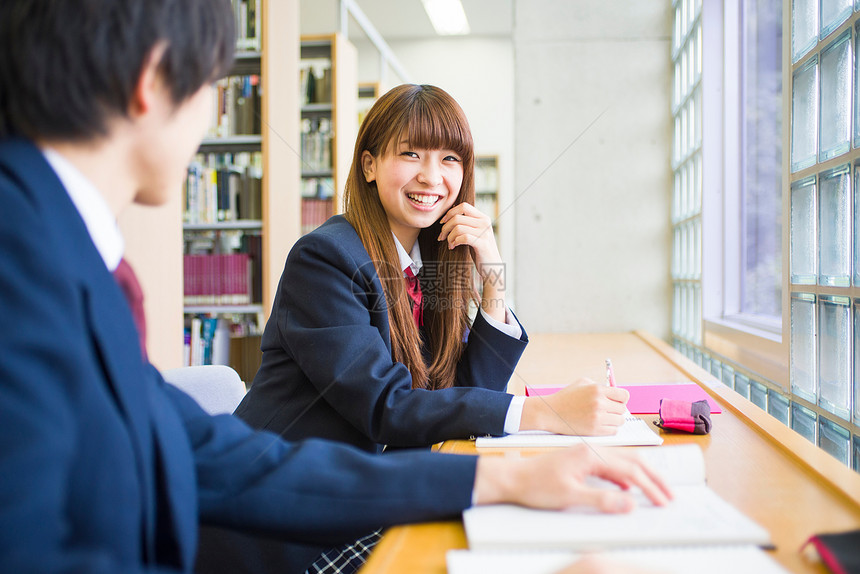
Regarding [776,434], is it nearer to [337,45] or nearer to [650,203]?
[650,203]

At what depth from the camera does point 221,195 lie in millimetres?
3566

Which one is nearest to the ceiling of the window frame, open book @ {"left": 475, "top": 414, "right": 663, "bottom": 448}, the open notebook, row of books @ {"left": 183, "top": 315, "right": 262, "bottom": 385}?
row of books @ {"left": 183, "top": 315, "right": 262, "bottom": 385}

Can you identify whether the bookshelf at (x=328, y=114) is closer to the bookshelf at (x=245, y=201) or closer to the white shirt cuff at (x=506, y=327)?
the bookshelf at (x=245, y=201)

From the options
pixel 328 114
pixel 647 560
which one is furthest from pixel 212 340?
pixel 647 560

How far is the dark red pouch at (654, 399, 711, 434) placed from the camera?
0.99m

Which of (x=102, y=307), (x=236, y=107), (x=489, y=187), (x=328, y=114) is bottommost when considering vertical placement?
(x=102, y=307)

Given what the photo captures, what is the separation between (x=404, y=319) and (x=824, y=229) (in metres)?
0.80

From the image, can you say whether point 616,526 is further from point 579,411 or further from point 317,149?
point 317,149

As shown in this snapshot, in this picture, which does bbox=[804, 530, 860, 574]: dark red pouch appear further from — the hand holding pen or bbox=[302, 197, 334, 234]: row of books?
bbox=[302, 197, 334, 234]: row of books

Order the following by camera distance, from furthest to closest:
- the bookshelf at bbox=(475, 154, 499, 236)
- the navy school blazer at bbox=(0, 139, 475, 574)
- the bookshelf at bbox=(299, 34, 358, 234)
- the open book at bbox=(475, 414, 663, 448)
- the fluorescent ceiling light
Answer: the bookshelf at bbox=(475, 154, 499, 236) → the fluorescent ceiling light → the bookshelf at bbox=(299, 34, 358, 234) → the open book at bbox=(475, 414, 663, 448) → the navy school blazer at bbox=(0, 139, 475, 574)

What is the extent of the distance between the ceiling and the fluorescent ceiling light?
0.08 meters

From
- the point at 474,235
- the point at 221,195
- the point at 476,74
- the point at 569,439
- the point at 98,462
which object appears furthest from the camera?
the point at 476,74

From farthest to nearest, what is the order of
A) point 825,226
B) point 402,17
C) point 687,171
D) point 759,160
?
point 402,17, point 687,171, point 759,160, point 825,226

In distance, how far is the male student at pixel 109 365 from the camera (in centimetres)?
39
